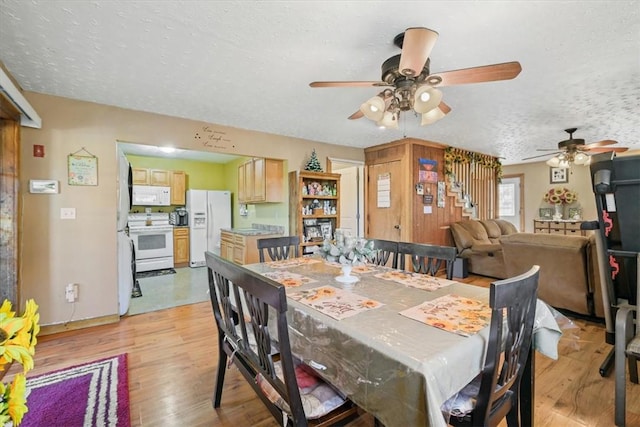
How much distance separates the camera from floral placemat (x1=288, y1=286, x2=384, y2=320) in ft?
4.27

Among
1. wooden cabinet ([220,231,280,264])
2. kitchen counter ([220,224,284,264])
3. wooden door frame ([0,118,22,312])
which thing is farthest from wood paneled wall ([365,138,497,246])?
wooden door frame ([0,118,22,312])

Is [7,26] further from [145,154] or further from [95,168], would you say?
[145,154]

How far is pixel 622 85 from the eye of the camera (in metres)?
2.57

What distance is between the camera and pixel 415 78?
1881 mm

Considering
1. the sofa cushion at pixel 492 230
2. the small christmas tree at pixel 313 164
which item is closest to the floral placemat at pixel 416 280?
the small christmas tree at pixel 313 164

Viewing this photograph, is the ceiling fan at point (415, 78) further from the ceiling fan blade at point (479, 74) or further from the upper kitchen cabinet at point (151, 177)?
the upper kitchen cabinet at point (151, 177)

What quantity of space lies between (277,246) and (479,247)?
3798 mm

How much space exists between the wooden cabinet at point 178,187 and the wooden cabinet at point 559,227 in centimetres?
813

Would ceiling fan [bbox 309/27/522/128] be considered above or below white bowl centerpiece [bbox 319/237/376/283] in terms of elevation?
above

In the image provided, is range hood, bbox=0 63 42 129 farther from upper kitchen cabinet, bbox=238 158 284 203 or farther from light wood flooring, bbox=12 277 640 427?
upper kitchen cabinet, bbox=238 158 284 203

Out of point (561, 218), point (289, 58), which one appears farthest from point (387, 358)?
point (561, 218)

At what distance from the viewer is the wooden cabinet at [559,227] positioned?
6.19 m

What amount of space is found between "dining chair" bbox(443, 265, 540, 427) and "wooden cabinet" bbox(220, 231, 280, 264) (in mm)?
3213

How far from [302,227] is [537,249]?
2927 mm
